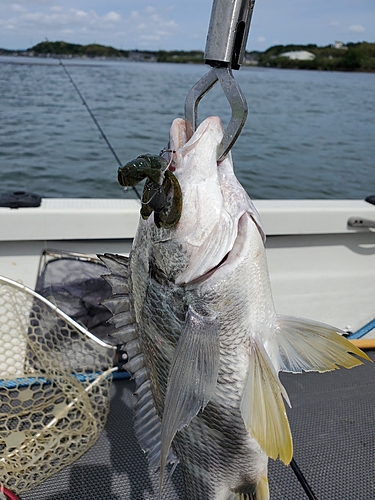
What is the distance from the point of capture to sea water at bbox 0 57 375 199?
26.9ft

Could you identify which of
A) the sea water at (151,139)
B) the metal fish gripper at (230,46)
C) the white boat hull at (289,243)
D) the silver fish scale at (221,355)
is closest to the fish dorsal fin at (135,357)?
the silver fish scale at (221,355)


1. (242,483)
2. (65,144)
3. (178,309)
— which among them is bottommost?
(65,144)

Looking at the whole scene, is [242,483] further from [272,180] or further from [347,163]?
[347,163]

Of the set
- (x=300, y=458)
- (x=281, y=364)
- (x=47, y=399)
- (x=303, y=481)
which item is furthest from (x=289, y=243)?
(x=281, y=364)

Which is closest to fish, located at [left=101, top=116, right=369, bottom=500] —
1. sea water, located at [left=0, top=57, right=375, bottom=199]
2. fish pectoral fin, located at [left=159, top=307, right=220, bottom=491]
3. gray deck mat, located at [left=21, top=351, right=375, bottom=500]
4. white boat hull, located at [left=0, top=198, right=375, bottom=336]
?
fish pectoral fin, located at [left=159, top=307, right=220, bottom=491]

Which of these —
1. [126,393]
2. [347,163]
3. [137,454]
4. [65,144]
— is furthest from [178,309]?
[347,163]

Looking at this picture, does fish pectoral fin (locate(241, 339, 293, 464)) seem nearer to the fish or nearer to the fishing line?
the fish

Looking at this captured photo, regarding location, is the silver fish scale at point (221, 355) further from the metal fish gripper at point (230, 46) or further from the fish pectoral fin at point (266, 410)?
the metal fish gripper at point (230, 46)

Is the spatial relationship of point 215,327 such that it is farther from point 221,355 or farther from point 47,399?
point 47,399

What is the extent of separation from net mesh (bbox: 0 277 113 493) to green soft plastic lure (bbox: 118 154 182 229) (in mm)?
1194

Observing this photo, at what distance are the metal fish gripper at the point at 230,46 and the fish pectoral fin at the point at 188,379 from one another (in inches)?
17.4

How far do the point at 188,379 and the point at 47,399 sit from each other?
1.48 metres

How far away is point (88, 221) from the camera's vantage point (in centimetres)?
274

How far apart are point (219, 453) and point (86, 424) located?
974 millimetres
